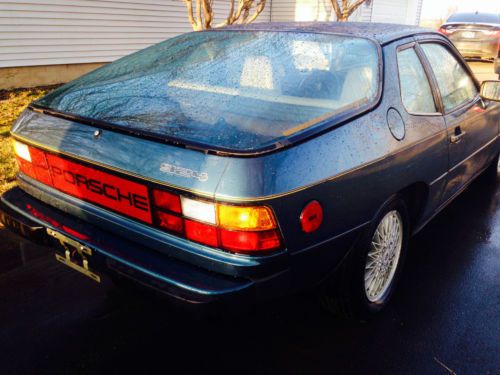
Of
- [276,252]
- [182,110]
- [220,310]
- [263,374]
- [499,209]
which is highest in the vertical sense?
[182,110]

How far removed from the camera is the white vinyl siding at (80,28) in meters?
7.92

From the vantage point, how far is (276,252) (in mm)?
1830

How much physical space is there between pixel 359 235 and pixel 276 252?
A: 562 mm

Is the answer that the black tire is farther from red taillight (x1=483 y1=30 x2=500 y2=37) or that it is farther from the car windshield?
red taillight (x1=483 y1=30 x2=500 y2=37)

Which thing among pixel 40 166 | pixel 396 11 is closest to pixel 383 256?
pixel 40 166

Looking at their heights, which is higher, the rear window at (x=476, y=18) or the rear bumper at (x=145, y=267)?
the rear bumper at (x=145, y=267)

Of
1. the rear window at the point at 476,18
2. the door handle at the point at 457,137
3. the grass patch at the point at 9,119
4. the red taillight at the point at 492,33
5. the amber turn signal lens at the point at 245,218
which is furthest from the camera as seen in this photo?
the rear window at the point at 476,18

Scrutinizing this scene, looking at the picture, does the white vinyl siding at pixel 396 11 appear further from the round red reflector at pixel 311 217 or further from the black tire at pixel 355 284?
the round red reflector at pixel 311 217

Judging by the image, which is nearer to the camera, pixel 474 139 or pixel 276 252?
pixel 276 252

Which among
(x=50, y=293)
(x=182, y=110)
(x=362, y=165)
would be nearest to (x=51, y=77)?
(x=50, y=293)

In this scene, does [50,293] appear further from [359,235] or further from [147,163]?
[359,235]

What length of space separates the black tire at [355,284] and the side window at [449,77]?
95cm

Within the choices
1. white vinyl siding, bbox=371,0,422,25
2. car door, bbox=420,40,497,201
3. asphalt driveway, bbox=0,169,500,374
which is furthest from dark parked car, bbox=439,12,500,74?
asphalt driveway, bbox=0,169,500,374

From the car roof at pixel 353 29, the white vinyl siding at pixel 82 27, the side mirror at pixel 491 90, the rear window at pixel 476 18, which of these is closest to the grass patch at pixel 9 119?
the white vinyl siding at pixel 82 27
